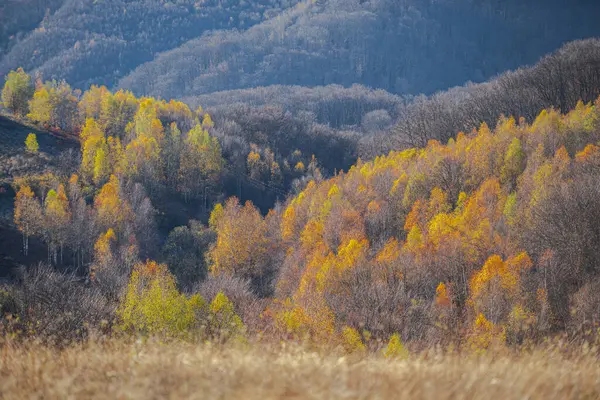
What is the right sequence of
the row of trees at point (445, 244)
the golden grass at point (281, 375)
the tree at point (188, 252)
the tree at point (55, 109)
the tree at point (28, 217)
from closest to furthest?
the golden grass at point (281, 375) < the row of trees at point (445, 244) < the tree at point (28, 217) < the tree at point (188, 252) < the tree at point (55, 109)

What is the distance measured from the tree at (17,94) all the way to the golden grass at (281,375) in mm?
106554

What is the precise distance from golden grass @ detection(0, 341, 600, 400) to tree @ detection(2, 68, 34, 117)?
350ft

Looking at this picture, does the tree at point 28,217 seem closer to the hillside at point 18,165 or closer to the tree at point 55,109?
the hillside at point 18,165

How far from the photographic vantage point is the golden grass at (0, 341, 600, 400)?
18.4 feet

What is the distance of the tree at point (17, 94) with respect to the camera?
97.9m

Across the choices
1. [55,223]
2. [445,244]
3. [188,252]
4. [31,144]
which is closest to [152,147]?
[31,144]

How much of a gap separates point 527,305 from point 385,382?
27.1m

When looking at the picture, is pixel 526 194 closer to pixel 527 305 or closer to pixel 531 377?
pixel 527 305

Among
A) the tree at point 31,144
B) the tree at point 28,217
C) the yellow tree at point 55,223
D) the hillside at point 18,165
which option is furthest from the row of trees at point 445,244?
the tree at point 31,144

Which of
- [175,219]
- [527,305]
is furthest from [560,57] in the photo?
[527,305]

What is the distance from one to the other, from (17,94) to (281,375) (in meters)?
111

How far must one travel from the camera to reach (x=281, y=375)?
6.08m

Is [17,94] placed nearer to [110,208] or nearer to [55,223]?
[110,208]

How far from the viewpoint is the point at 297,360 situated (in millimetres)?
6770
